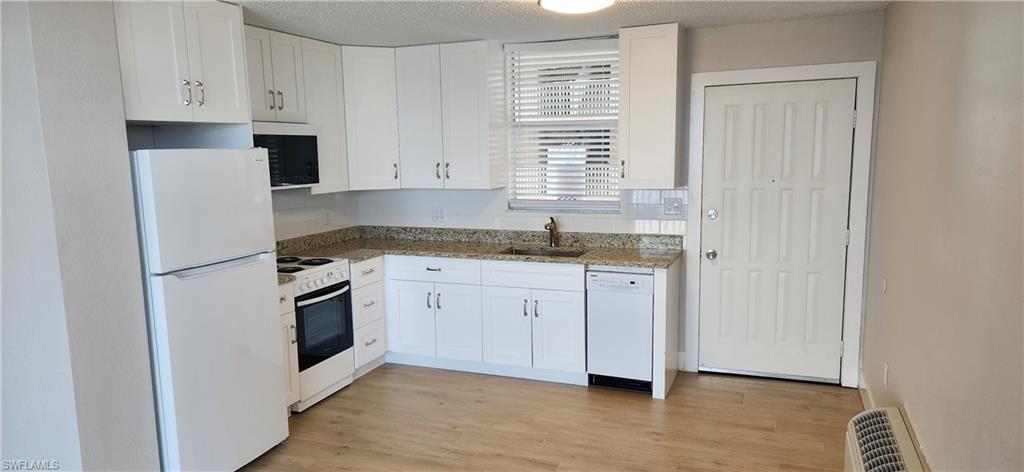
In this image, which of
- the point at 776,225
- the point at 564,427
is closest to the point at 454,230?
the point at 564,427

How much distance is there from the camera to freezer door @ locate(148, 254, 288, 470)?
2.62m

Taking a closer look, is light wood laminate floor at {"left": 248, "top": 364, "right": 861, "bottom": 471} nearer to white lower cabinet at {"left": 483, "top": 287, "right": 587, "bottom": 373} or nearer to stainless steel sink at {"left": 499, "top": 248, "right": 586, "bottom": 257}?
white lower cabinet at {"left": 483, "top": 287, "right": 587, "bottom": 373}

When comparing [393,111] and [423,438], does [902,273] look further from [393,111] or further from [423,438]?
[393,111]

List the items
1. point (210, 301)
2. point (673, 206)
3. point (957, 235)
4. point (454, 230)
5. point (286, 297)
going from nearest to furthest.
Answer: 1. point (957, 235)
2. point (210, 301)
3. point (286, 297)
4. point (673, 206)
5. point (454, 230)

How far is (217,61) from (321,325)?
5.29 feet

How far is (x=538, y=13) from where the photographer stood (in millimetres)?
3445

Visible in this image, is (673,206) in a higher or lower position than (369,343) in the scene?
higher

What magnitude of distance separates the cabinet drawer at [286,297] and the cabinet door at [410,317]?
3.18 ft

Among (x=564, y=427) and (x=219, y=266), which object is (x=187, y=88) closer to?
(x=219, y=266)

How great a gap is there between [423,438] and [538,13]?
2.42m

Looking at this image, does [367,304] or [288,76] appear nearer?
[288,76]

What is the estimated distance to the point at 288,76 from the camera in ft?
12.5

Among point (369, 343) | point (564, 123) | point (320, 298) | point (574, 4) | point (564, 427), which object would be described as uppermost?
point (574, 4)

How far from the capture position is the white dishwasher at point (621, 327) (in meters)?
3.74
